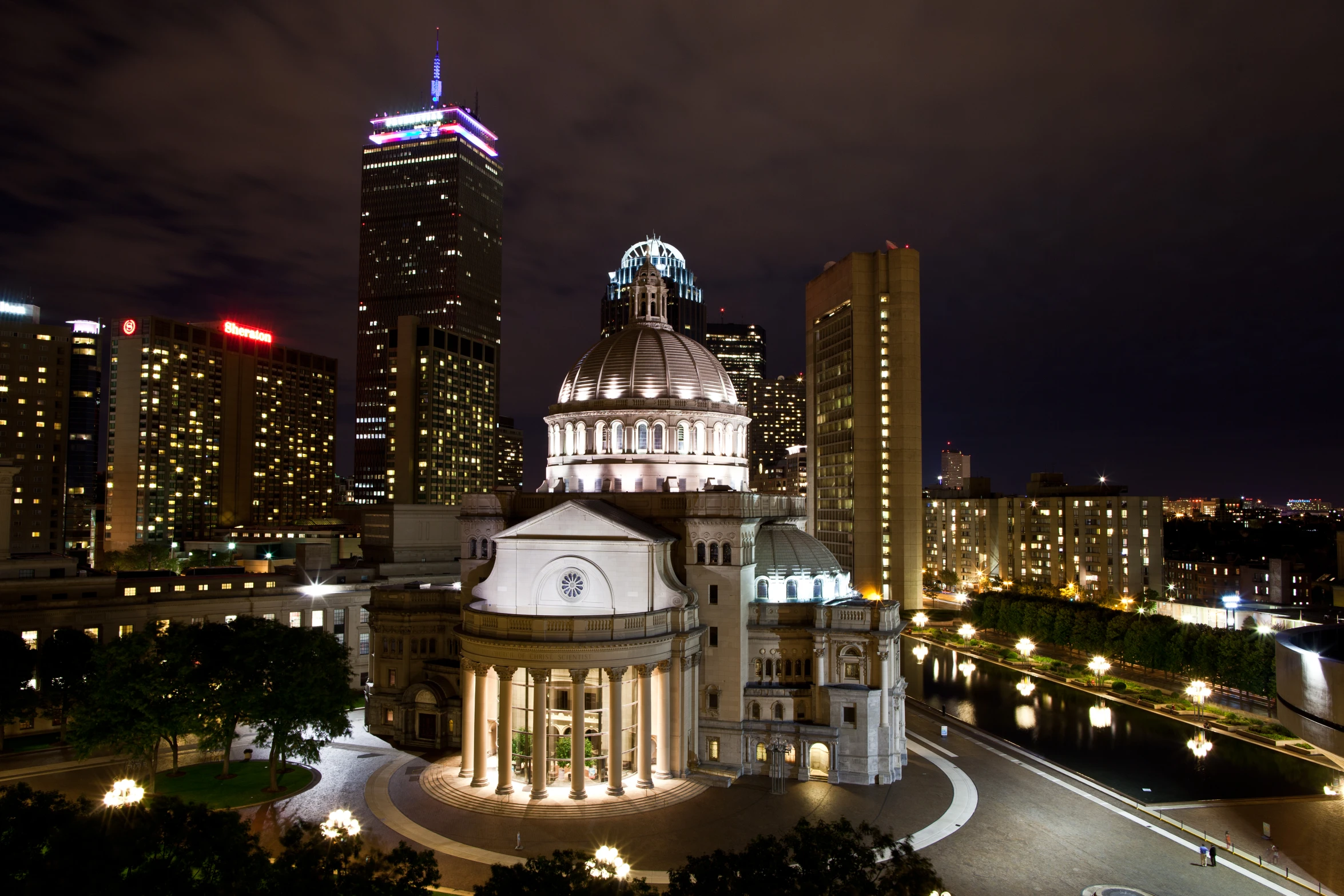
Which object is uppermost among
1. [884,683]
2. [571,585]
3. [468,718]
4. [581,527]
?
[581,527]

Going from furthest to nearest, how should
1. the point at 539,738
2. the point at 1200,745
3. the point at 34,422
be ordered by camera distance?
the point at 34,422
the point at 1200,745
the point at 539,738

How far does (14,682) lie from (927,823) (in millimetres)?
66059

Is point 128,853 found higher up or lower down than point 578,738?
higher up

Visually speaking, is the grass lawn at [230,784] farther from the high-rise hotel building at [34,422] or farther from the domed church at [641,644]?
the high-rise hotel building at [34,422]

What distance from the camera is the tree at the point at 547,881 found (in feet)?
88.8

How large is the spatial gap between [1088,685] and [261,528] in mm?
168236

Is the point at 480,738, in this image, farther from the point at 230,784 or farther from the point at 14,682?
the point at 14,682

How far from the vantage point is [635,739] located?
62562 mm

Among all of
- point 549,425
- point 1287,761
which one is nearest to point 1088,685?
point 1287,761

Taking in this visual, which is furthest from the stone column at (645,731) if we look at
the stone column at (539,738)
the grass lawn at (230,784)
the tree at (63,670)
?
the tree at (63,670)

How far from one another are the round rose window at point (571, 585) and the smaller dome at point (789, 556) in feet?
50.9

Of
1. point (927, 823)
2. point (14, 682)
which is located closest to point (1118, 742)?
point (927, 823)

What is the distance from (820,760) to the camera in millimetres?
63469

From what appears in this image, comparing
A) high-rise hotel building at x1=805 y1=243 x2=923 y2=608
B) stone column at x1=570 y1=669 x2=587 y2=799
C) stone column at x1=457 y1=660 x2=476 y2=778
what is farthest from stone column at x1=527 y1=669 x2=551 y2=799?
high-rise hotel building at x1=805 y1=243 x2=923 y2=608
